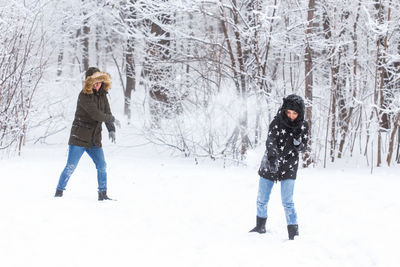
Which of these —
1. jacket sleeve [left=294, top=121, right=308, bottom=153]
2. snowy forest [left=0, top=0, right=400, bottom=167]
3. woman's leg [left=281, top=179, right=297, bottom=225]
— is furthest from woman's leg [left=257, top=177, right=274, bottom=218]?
snowy forest [left=0, top=0, right=400, bottom=167]

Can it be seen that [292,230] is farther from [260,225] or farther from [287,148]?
[287,148]

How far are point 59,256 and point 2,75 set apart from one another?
609 centimetres

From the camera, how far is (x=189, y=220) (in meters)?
5.34

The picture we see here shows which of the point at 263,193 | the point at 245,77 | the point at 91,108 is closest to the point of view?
the point at 263,193

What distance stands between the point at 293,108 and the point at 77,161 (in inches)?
111

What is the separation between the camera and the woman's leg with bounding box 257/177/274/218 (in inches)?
181

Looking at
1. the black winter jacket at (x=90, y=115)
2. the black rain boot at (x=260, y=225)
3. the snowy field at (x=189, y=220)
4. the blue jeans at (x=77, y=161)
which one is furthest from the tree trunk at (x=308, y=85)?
the black winter jacket at (x=90, y=115)

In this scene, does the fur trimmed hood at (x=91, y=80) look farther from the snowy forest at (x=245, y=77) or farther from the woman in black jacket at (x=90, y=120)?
the snowy forest at (x=245, y=77)

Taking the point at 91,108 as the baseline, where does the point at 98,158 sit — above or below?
below

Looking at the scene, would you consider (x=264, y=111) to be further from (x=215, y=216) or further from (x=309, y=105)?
(x=215, y=216)

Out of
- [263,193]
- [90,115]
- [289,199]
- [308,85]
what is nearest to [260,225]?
[263,193]

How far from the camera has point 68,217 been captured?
493 centimetres

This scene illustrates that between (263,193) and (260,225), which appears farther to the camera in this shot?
(260,225)

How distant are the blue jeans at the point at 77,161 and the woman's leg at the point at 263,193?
2.14m
